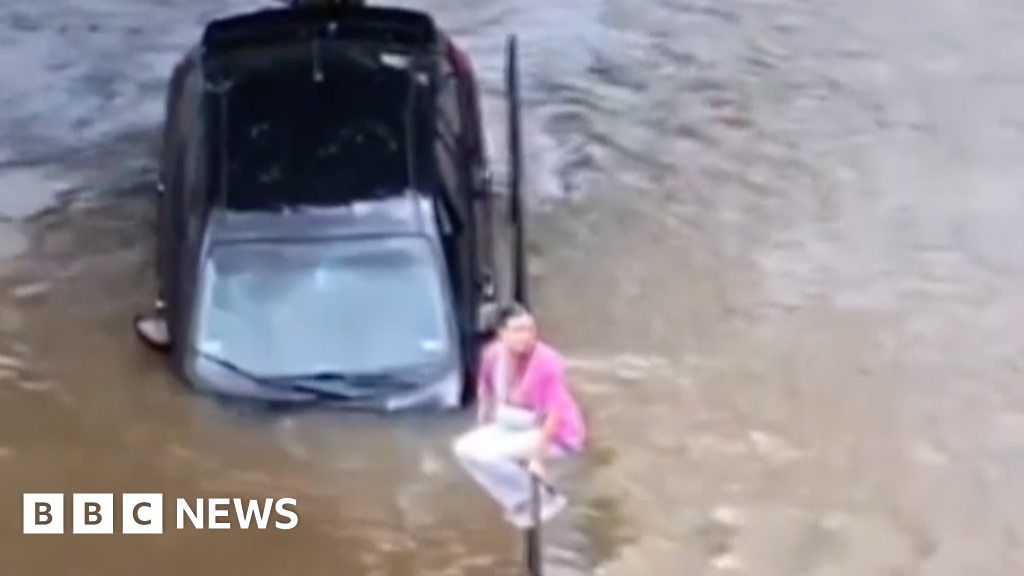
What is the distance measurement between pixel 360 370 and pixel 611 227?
2.44 meters

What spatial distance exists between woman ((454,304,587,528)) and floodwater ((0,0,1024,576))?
0.75 meters

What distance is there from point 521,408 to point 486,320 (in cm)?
117

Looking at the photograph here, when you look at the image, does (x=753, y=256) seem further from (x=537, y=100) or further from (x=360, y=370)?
(x=360, y=370)

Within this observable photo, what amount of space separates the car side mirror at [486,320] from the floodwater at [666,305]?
395 mm

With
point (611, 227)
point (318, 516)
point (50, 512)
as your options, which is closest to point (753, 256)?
point (611, 227)

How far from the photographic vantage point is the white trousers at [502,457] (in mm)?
7055

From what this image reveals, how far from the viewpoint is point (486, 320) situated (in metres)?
8.13

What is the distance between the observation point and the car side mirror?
809 cm

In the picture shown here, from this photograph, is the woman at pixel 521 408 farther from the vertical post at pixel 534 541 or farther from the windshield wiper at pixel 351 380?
the windshield wiper at pixel 351 380

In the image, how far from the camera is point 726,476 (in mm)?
8398

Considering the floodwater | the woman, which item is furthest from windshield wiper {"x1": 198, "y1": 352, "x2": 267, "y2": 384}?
the woman

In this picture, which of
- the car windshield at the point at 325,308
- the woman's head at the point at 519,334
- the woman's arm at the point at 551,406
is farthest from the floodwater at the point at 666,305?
the woman's head at the point at 519,334

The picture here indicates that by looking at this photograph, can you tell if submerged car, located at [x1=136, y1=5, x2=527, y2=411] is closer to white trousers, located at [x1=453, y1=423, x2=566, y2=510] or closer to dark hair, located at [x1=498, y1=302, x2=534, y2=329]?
dark hair, located at [x1=498, y1=302, x2=534, y2=329]

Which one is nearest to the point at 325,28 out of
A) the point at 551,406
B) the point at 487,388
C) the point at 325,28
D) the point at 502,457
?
the point at 325,28
